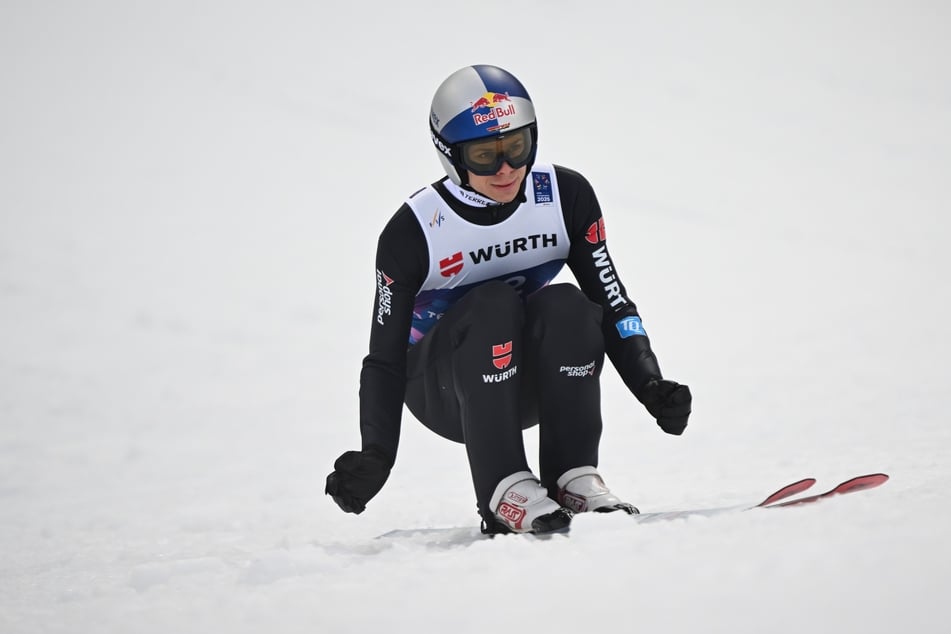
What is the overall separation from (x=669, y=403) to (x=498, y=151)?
33.8 inches

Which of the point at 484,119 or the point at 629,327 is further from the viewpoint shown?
the point at 629,327

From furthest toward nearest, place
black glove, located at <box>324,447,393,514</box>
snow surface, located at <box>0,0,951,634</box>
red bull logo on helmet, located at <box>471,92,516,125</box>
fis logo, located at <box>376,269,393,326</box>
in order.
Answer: fis logo, located at <box>376,269,393,326</box>
red bull logo on helmet, located at <box>471,92,516,125</box>
black glove, located at <box>324,447,393,514</box>
snow surface, located at <box>0,0,951,634</box>

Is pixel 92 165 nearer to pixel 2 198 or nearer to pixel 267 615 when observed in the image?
pixel 2 198

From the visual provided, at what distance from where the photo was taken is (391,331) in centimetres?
306

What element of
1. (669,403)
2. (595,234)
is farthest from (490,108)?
(669,403)

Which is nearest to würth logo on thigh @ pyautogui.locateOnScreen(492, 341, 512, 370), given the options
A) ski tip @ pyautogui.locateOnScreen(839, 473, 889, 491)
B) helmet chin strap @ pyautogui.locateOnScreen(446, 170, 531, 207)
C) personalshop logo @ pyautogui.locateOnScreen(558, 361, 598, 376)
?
personalshop logo @ pyautogui.locateOnScreen(558, 361, 598, 376)

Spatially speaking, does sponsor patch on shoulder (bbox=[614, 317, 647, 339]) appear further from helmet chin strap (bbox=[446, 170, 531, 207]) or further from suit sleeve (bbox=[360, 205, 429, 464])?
suit sleeve (bbox=[360, 205, 429, 464])

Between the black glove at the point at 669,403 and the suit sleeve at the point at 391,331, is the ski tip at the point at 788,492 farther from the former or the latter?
the suit sleeve at the point at 391,331

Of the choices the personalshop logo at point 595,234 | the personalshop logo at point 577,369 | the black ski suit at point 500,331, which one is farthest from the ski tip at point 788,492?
the personalshop logo at point 595,234

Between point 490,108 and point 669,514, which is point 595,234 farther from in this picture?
point 669,514

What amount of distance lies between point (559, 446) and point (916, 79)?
12541mm

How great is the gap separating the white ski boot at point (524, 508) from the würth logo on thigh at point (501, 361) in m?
0.26

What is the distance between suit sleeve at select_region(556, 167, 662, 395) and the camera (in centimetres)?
315

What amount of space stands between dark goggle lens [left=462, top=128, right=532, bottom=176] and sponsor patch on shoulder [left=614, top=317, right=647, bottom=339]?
1.91 feet
